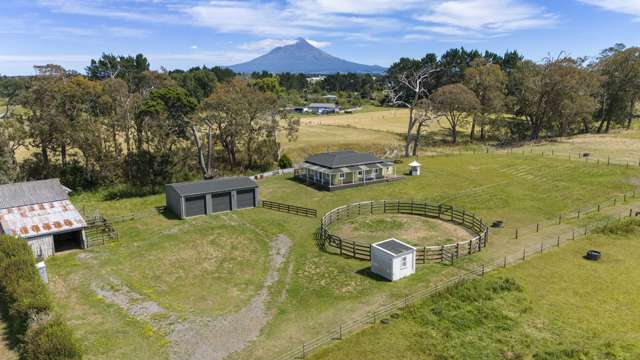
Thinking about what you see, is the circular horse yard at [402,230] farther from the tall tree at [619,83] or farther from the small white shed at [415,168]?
the tall tree at [619,83]

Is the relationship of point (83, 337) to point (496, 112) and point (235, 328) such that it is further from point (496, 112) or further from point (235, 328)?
point (496, 112)

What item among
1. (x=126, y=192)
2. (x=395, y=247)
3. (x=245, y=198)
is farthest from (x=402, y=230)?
(x=126, y=192)

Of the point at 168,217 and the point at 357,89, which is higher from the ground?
the point at 357,89

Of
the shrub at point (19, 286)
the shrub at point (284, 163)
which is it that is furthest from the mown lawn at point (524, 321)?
the shrub at point (284, 163)

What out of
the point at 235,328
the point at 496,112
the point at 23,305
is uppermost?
the point at 496,112

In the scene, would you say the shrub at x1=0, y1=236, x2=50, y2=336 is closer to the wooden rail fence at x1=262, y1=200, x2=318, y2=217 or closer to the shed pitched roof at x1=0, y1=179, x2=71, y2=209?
the shed pitched roof at x1=0, y1=179, x2=71, y2=209

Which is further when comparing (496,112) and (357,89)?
(357,89)

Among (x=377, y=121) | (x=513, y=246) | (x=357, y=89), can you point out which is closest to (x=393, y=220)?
(x=513, y=246)

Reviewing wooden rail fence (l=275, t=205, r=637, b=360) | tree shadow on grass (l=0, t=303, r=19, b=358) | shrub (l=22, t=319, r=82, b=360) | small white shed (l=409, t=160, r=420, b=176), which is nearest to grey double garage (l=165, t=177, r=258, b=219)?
tree shadow on grass (l=0, t=303, r=19, b=358)
